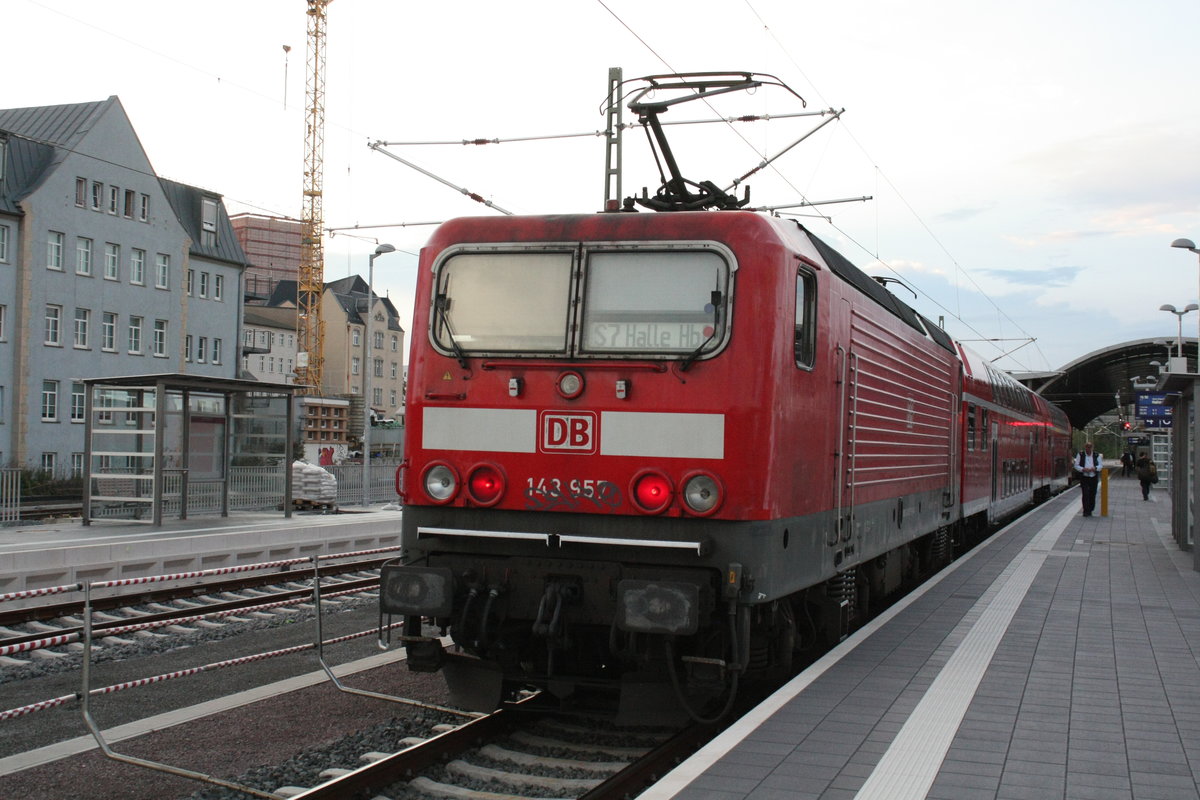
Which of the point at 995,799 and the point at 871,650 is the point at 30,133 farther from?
the point at 995,799

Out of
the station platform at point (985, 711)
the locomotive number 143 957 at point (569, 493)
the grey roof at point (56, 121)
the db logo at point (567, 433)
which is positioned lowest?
the station platform at point (985, 711)

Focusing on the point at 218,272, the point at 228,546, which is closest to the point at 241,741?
the point at 228,546

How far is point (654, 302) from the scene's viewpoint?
715 cm

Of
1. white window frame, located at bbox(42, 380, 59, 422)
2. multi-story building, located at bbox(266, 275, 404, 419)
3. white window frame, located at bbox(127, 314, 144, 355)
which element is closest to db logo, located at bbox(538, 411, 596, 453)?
white window frame, located at bbox(42, 380, 59, 422)

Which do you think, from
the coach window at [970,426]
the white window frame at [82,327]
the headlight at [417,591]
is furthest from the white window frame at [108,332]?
the headlight at [417,591]

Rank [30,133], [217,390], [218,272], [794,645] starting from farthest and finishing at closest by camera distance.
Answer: [218,272], [30,133], [217,390], [794,645]

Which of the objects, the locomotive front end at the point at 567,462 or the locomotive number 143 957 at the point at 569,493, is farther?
the locomotive number 143 957 at the point at 569,493

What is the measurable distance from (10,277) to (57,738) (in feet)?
122

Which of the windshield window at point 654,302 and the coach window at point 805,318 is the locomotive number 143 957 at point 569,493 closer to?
the windshield window at point 654,302

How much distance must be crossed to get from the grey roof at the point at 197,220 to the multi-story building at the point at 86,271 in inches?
2.6

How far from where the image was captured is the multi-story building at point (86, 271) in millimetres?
40312

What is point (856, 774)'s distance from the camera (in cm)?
551

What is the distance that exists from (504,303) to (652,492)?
1575 mm

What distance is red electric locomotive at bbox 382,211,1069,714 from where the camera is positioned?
6.80 m
